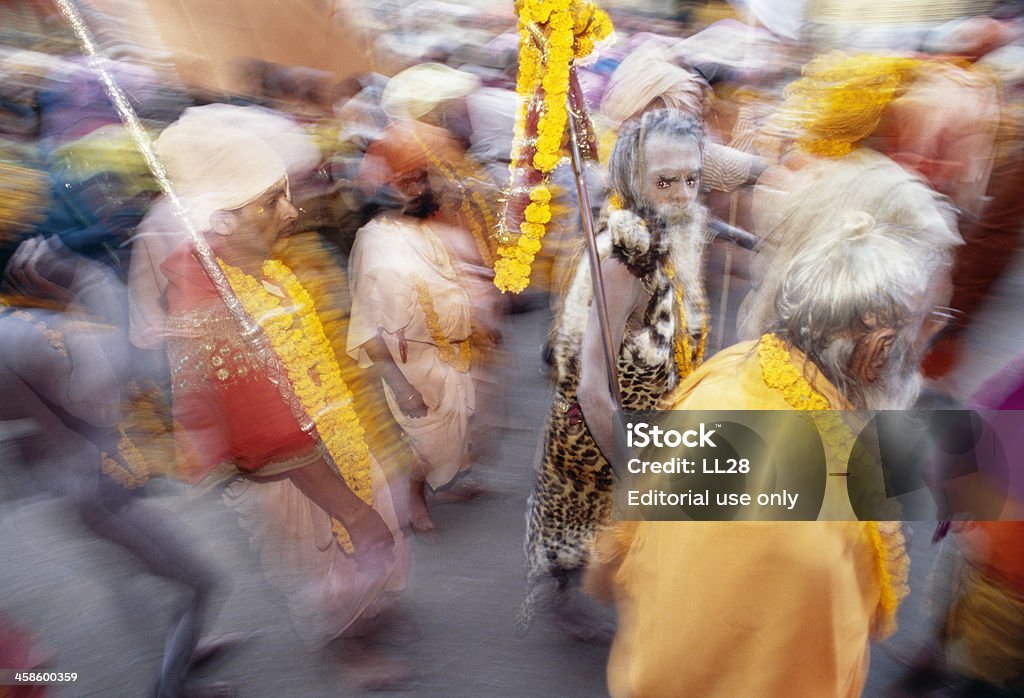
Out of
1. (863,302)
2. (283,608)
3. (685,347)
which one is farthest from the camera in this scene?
(283,608)

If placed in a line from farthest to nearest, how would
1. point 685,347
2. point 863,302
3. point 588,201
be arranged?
point 685,347 → point 588,201 → point 863,302

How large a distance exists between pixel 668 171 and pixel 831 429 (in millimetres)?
576

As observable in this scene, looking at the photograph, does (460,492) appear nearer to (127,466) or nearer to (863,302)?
(127,466)

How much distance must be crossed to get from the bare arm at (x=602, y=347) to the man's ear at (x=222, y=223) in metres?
0.78

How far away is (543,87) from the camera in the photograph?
124 cm

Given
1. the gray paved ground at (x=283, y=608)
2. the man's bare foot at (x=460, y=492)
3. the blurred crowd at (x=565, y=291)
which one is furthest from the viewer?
the man's bare foot at (x=460, y=492)

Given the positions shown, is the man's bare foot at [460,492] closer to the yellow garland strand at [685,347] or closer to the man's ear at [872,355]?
the yellow garland strand at [685,347]

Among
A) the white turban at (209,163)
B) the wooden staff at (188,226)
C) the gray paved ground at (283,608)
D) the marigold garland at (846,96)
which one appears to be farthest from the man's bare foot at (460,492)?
the marigold garland at (846,96)

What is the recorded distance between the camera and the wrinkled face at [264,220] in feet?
4.54

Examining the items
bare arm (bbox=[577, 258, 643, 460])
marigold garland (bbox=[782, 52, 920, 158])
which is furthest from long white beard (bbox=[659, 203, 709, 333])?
marigold garland (bbox=[782, 52, 920, 158])

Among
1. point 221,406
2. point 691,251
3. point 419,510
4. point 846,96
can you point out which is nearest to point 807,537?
point 691,251

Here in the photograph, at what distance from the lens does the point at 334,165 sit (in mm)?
1703

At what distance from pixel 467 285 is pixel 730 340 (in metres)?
0.77

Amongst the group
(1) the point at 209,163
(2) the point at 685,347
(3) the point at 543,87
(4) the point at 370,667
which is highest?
(3) the point at 543,87
